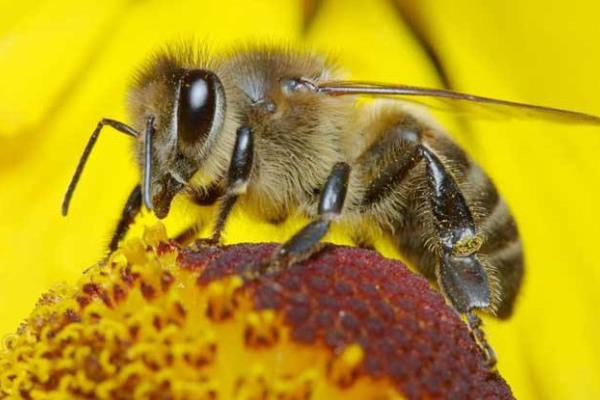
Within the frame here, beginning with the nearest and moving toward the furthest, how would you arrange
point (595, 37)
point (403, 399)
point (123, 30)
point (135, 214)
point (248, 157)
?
point (403, 399) < point (248, 157) < point (135, 214) < point (595, 37) < point (123, 30)

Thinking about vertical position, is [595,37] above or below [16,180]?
above

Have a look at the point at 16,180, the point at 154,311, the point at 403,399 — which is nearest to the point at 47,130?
the point at 16,180

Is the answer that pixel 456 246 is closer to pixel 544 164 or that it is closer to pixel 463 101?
pixel 463 101

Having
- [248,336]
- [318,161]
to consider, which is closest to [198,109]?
[318,161]

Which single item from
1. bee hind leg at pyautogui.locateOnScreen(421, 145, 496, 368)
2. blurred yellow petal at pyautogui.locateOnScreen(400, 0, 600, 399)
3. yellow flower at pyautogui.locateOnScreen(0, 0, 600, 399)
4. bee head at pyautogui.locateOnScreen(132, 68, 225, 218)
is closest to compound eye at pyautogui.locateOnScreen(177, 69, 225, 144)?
bee head at pyautogui.locateOnScreen(132, 68, 225, 218)

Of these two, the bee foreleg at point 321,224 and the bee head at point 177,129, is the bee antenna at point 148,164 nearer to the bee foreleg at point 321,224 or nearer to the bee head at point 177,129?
the bee head at point 177,129

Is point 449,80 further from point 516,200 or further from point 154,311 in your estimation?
point 154,311

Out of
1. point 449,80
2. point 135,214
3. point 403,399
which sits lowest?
point 403,399
